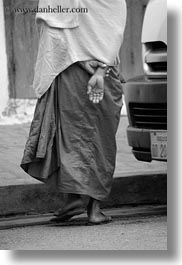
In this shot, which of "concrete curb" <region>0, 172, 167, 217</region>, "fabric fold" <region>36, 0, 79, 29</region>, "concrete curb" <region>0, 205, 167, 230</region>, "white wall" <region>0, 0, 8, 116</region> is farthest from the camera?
"white wall" <region>0, 0, 8, 116</region>

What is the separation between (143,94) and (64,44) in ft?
2.10

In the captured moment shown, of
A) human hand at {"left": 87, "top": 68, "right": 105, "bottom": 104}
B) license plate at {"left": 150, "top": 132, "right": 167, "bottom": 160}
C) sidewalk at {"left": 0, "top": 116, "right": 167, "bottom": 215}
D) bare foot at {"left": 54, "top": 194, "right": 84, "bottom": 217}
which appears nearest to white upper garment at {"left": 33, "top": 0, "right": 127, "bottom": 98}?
human hand at {"left": 87, "top": 68, "right": 105, "bottom": 104}

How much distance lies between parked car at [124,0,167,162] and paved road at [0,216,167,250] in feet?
1.49

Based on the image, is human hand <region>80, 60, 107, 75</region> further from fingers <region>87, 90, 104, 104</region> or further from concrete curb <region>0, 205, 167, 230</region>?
concrete curb <region>0, 205, 167, 230</region>

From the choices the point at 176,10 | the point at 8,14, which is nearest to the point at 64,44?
the point at 176,10

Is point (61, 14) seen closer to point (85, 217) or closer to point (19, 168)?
point (85, 217)

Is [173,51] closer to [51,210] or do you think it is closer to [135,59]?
[51,210]

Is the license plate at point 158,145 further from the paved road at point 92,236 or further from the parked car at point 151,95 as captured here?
the paved road at point 92,236

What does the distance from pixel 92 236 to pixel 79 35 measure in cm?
121

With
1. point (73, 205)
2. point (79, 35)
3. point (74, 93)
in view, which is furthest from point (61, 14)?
point (73, 205)

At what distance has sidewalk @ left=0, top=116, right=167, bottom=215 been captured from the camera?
216 inches

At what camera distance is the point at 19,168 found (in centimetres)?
628

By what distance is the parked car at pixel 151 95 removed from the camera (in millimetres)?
5039

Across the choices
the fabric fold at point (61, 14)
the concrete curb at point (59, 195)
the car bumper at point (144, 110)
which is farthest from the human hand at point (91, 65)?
the concrete curb at point (59, 195)
